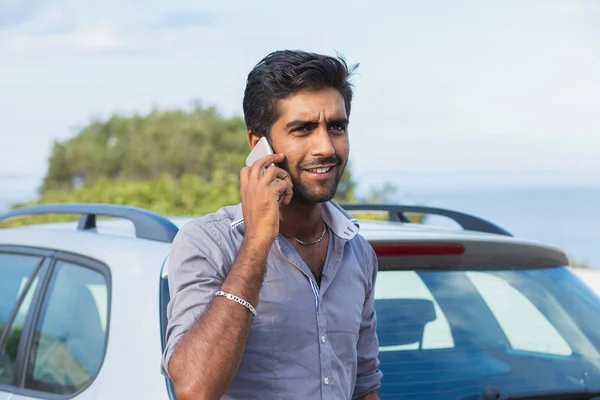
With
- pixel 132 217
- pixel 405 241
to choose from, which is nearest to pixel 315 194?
pixel 405 241

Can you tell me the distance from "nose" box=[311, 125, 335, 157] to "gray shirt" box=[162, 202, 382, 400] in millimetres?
233

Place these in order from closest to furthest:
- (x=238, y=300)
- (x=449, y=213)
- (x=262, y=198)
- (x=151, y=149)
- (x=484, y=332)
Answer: (x=238, y=300), (x=262, y=198), (x=484, y=332), (x=449, y=213), (x=151, y=149)

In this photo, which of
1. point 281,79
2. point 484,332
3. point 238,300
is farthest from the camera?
point 484,332

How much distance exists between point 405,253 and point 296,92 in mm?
810

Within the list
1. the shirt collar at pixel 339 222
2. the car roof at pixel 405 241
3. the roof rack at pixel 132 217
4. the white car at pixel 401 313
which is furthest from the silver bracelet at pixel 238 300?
the roof rack at pixel 132 217

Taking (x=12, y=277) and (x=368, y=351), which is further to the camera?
(x=12, y=277)

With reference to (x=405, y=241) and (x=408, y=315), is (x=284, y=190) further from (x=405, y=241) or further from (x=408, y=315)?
(x=408, y=315)

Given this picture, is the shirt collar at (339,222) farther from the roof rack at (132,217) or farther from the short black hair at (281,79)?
the roof rack at (132,217)

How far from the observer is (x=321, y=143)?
2418mm

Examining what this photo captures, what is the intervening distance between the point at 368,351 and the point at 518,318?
104cm

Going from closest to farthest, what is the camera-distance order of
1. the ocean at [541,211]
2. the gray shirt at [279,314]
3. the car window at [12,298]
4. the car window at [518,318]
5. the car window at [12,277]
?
the gray shirt at [279,314] → the car window at [518,318] → the car window at [12,298] → the car window at [12,277] → the ocean at [541,211]

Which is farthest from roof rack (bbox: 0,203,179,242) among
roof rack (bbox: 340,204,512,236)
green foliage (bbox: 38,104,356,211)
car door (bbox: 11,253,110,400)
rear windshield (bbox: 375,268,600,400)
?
green foliage (bbox: 38,104,356,211)

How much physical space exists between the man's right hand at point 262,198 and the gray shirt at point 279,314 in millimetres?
110

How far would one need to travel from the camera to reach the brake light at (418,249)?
3.02 metres
